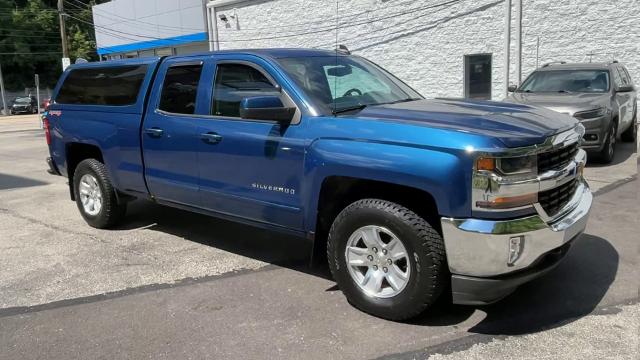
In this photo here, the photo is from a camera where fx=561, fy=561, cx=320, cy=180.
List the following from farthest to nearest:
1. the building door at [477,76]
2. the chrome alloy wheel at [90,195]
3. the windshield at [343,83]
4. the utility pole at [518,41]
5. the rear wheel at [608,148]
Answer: the building door at [477,76] → the utility pole at [518,41] → the rear wheel at [608,148] → the chrome alloy wheel at [90,195] → the windshield at [343,83]

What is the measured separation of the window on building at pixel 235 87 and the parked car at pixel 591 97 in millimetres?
6161

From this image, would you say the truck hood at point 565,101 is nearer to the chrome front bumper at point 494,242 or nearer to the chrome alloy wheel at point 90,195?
the chrome front bumper at point 494,242

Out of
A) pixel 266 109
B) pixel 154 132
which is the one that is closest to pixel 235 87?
pixel 266 109

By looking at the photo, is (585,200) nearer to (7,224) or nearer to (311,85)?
(311,85)

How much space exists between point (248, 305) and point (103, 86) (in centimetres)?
330

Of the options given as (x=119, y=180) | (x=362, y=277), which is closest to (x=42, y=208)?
(x=119, y=180)

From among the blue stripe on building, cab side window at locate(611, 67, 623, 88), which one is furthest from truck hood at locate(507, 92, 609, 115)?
the blue stripe on building

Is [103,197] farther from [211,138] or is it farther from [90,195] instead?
[211,138]

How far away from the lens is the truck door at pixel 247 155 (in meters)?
4.27

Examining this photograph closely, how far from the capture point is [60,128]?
257 inches

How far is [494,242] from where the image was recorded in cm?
331

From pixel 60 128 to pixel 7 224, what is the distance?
4.87 feet

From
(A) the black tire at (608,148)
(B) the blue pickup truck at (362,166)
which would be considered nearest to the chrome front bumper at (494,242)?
(B) the blue pickup truck at (362,166)

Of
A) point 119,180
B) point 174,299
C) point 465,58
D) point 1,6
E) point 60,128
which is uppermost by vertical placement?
point 1,6
